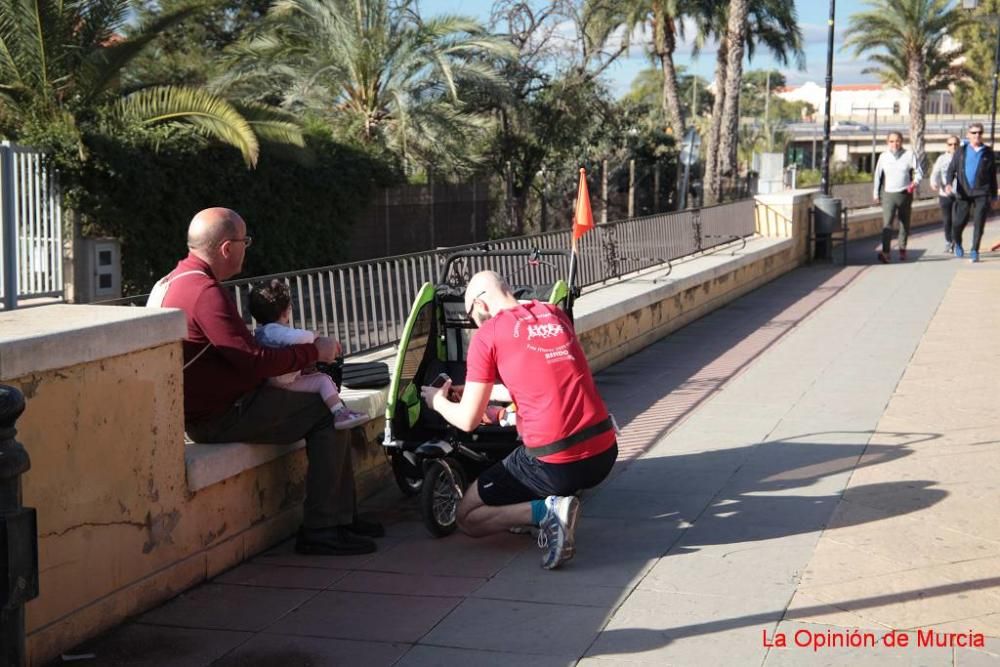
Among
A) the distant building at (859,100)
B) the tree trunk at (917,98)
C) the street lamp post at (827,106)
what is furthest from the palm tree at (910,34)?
the distant building at (859,100)

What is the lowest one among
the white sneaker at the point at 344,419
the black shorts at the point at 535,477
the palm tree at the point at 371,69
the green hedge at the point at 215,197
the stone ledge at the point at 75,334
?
the black shorts at the point at 535,477

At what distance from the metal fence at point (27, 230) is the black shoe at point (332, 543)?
8614 mm

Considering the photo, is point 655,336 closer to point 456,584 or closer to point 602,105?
point 456,584

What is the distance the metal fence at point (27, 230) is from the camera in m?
13.2

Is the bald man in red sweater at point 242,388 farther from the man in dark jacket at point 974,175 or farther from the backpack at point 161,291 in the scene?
the man in dark jacket at point 974,175

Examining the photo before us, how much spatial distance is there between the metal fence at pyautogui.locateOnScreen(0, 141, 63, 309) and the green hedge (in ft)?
4.46

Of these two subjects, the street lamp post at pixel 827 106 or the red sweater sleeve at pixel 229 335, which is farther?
the street lamp post at pixel 827 106

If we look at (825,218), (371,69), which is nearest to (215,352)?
(825,218)

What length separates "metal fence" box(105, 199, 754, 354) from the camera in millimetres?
7074

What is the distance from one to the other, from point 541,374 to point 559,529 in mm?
669

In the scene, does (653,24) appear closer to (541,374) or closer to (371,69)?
(371,69)

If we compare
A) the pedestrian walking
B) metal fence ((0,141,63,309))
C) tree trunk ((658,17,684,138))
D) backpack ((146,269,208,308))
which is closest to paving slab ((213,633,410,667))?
backpack ((146,269,208,308))

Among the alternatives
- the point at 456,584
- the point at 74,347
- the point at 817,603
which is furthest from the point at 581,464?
the point at 74,347

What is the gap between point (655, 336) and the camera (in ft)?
39.7
